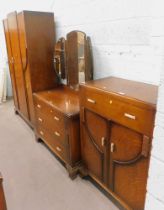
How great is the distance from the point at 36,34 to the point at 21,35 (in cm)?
23

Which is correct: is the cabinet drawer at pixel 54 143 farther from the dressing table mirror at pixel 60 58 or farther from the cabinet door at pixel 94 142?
the dressing table mirror at pixel 60 58

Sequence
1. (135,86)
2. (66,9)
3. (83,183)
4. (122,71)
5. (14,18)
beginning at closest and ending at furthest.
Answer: (135,86)
(122,71)
(83,183)
(66,9)
(14,18)

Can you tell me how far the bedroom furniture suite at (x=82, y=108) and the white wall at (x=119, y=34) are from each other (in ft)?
0.38

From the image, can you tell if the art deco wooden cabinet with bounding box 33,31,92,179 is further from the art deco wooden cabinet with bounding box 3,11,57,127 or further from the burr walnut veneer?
the art deco wooden cabinet with bounding box 3,11,57,127

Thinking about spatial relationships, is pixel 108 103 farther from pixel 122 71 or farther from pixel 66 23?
pixel 66 23

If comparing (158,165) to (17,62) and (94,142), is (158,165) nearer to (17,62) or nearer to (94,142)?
(94,142)

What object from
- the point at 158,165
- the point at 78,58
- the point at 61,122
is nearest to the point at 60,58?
the point at 78,58

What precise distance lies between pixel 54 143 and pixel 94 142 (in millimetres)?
714

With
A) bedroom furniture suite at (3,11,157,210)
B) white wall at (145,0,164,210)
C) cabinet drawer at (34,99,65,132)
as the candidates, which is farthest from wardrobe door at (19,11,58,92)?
white wall at (145,0,164,210)

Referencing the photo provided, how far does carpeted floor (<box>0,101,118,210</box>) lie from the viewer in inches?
68.4

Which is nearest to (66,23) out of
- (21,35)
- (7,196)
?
(21,35)

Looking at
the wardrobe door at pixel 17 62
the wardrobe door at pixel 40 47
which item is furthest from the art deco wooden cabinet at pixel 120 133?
the wardrobe door at pixel 17 62

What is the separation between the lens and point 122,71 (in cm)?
182

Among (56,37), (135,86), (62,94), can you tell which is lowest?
(62,94)
